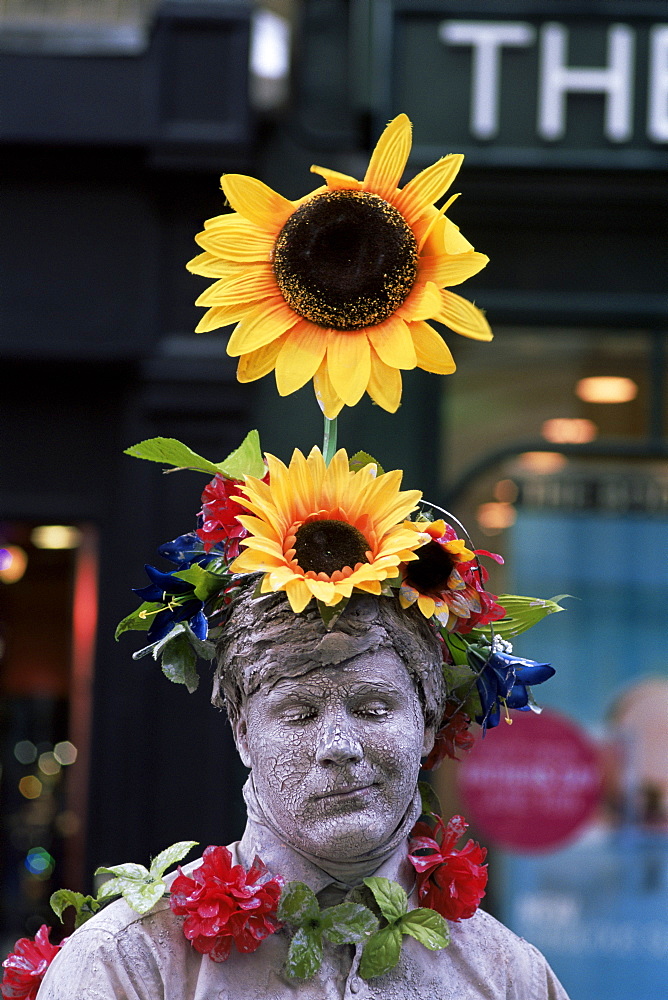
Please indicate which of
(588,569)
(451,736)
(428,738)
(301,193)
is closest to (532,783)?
(588,569)

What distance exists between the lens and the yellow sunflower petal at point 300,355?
1.89 metres

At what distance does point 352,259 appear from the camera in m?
1.88

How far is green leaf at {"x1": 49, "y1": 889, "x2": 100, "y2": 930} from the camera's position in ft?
6.70

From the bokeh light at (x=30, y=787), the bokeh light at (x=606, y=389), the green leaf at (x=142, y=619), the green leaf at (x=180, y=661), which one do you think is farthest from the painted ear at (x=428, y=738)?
the bokeh light at (x=30, y=787)

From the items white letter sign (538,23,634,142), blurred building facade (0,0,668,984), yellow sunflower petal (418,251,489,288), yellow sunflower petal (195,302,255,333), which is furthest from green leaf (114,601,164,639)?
white letter sign (538,23,634,142)

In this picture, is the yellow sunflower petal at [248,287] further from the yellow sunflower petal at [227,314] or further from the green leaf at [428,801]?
the green leaf at [428,801]

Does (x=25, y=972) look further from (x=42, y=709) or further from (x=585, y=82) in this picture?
(x=585, y=82)

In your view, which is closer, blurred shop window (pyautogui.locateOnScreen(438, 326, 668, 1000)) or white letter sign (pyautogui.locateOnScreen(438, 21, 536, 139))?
blurred shop window (pyautogui.locateOnScreen(438, 326, 668, 1000))

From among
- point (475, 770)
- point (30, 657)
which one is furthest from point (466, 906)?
point (30, 657)

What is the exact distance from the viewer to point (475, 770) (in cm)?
573

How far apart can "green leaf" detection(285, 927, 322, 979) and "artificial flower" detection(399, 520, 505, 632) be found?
1.64ft

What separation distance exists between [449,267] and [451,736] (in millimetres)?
797

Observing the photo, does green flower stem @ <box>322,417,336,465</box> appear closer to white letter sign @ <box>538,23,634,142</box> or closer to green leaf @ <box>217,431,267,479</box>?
green leaf @ <box>217,431,267,479</box>

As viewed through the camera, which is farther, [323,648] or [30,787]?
[30,787]
